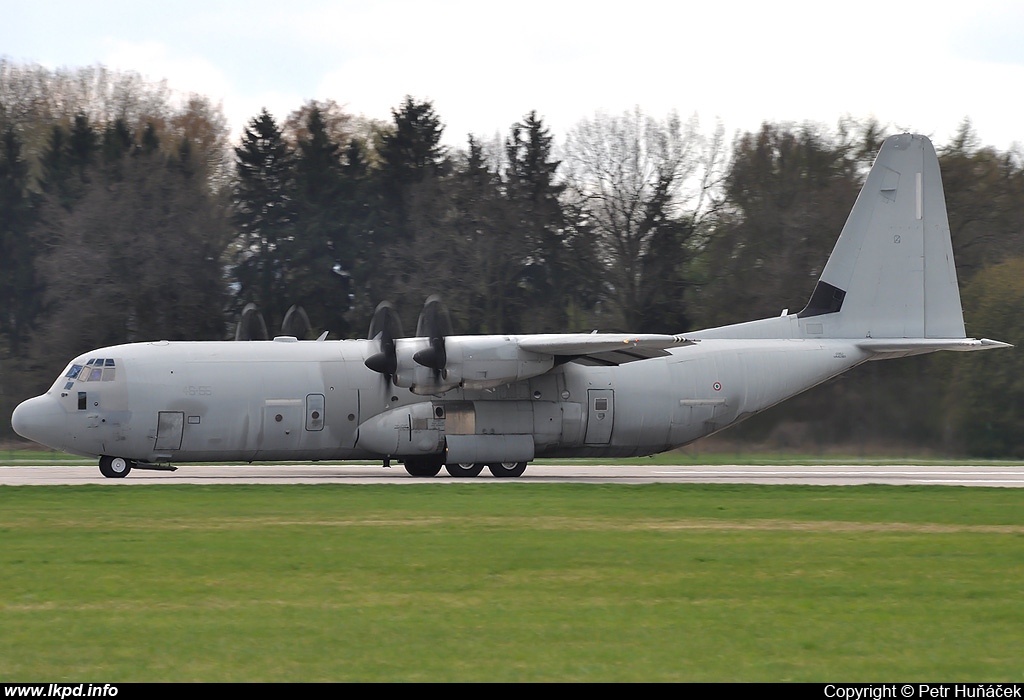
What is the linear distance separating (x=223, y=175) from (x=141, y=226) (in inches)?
284

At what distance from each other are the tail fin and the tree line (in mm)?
8366

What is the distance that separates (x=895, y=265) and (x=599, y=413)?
811cm

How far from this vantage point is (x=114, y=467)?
25062mm

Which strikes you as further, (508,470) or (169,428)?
(508,470)

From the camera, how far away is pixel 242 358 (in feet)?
83.4

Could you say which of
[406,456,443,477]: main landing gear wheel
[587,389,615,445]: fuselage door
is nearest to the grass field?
[587,389,615,445]: fuselage door

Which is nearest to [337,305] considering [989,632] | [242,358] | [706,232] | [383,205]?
[383,205]

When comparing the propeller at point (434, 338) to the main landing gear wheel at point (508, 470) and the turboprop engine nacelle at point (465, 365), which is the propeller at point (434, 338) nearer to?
the turboprop engine nacelle at point (465, 365)

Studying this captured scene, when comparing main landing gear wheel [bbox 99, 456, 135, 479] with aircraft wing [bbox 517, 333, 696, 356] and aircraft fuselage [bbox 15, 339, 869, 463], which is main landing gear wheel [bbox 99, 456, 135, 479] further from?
aircraft wing [bbox 517, 333, 696, 356]

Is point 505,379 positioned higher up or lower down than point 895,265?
lower down

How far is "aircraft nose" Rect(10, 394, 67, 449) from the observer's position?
2442cm

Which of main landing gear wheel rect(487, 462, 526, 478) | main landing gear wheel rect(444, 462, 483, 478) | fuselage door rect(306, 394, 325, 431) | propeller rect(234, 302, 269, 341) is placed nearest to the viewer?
fuselage door rect(306, 394, 325, 431)

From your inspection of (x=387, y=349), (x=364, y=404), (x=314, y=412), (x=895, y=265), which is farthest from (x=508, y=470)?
(x=895, y=265)

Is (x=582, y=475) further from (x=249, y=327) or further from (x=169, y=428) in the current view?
(x=169, y=428)
